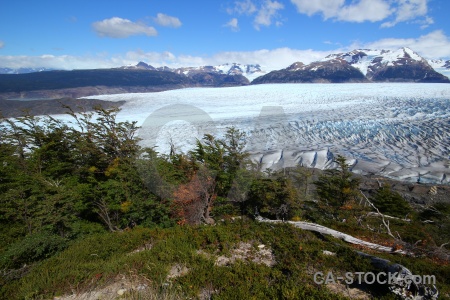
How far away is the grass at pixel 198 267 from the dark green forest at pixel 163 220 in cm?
2

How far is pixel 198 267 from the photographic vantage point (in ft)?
15.4

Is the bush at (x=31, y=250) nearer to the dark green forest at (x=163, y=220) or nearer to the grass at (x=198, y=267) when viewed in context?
the dark green forest at (x=163, y=220)

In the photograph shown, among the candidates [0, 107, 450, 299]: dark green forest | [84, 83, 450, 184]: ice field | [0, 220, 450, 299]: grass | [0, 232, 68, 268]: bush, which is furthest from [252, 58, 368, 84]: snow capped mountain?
[0, 232, 68, 268]: bush

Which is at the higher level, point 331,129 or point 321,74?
point 321,74

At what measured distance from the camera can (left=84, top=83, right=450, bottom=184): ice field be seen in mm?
16734

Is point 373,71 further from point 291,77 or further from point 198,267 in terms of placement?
point 198,267

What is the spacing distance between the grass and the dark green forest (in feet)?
0.08

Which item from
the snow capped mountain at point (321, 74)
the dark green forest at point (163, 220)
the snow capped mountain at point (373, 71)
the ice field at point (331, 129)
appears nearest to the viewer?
the dark green forest at point (163, 220)

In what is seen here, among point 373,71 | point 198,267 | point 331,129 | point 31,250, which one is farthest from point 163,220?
point 373,71

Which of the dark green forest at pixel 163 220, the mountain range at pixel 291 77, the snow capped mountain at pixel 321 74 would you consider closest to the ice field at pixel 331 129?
the dark green forest at pixel 163 220

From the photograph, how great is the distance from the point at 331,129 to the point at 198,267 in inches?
802

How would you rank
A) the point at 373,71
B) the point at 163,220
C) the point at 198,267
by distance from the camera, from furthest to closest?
the point at 373,71, the point at 163,220, the point at 198,267

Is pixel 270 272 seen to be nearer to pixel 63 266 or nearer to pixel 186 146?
pixel 63 266

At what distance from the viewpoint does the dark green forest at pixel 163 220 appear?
4449mm
